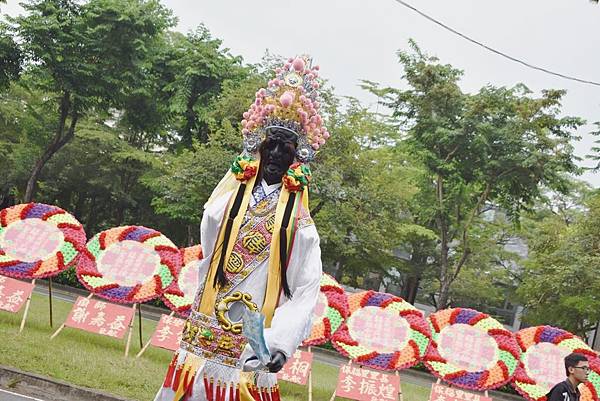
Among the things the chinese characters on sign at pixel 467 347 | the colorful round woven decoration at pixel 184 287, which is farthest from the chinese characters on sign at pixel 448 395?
the colorful round woven decoration at pixel 184 287

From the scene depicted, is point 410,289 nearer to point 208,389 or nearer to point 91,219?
point 91,219

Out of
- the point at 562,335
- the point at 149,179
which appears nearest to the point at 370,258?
the point at 149,179

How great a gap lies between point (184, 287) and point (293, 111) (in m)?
5.64

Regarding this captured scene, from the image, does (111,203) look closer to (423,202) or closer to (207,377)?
(423,202)

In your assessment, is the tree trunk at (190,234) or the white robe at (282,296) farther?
the tree trunk at (190,234)

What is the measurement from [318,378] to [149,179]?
1005cm

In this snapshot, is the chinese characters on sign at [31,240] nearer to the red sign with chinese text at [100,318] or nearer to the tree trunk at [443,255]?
the red sign with chinese text at [100,318]

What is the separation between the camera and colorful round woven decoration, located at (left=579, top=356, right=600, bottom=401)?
8.52 meters

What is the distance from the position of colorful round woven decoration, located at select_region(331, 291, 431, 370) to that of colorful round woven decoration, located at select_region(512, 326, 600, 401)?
4.13 ft

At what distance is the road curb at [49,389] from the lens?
639 cm

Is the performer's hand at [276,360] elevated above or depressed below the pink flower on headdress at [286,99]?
below

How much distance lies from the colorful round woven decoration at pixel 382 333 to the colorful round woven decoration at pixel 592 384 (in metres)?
1.98

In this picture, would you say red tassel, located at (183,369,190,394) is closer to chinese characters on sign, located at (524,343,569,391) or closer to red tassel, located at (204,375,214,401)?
red tassel, located at (204,375,214,401)

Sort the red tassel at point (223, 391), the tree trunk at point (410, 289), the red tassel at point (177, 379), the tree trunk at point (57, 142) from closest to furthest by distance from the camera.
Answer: the red tassel at point (223, 391)
the red tassel at point (177, 379)
the tree trunk at point (57, 142)
the tree trunk at point (410, 289)
